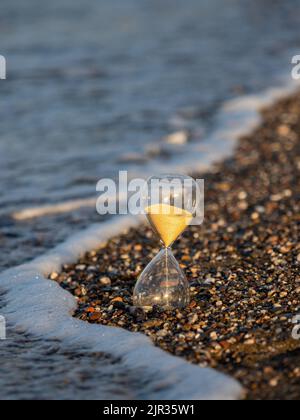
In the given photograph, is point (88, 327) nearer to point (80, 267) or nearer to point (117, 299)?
point (117, 299)

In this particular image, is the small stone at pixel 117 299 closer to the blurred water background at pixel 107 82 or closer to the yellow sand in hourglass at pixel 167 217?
the yellow sand in hourglass at pixel 167 217

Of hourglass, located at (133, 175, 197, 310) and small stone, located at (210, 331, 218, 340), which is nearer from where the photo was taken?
small stone, located at (210, 331, 218, 340)

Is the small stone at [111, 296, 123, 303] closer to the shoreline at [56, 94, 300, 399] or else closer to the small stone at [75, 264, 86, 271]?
the shoreline at [56, 94, 300, 399]

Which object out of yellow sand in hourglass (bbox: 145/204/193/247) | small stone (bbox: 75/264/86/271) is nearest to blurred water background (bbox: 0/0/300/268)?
small stone (bbox: 75/264/86/271)

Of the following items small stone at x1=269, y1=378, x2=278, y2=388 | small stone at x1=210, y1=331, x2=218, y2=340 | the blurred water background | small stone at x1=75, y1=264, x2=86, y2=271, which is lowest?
small stone at x1=269, y1=378, x2=278, y2=388

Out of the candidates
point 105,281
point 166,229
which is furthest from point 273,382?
point 105,281

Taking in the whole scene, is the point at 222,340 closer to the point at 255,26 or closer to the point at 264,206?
the point at 264,206

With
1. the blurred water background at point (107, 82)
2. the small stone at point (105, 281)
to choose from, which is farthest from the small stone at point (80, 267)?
the blurred water background at point (107, 82)
